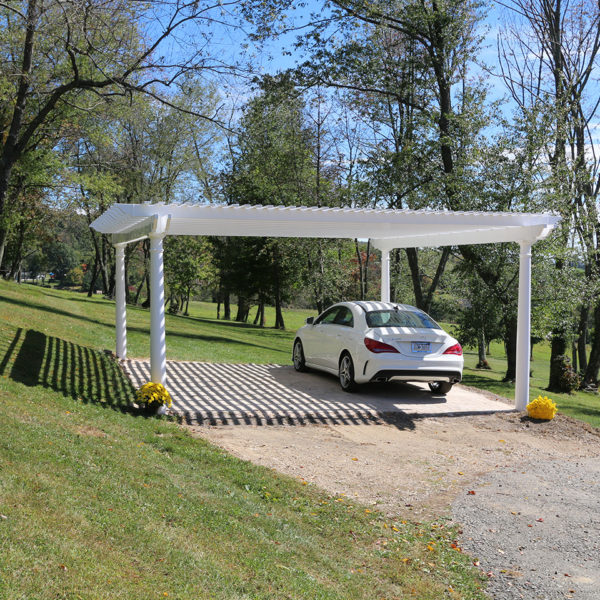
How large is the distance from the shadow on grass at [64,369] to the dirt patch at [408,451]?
1845 mm

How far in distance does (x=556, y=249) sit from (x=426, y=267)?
16380mm

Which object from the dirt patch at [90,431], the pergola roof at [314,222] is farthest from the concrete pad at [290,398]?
the pergola roof at [314,222]

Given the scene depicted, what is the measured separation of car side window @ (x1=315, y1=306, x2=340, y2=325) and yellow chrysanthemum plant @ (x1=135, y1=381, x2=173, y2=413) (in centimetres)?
402

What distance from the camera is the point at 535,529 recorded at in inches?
204

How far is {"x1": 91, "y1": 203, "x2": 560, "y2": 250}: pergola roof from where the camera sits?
332 inches

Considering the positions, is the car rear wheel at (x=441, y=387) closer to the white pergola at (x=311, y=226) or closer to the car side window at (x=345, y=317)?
the white pergola at (x=311, y=226)

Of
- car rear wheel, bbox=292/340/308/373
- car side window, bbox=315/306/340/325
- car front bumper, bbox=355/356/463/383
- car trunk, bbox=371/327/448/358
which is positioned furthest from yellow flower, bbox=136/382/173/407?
car rear wheel, bbox=292/340/308/373

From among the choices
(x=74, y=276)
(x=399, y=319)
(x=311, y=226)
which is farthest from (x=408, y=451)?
(x=74, y=276)

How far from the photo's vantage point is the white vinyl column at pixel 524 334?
32.9 ft

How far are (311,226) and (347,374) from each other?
2.52m

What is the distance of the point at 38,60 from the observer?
19516mm

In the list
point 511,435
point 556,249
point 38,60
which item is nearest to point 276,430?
point 511,435

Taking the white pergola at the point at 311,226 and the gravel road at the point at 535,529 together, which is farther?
the white pergola at the point at 311,226

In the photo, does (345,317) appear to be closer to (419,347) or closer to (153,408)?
(419,347)
